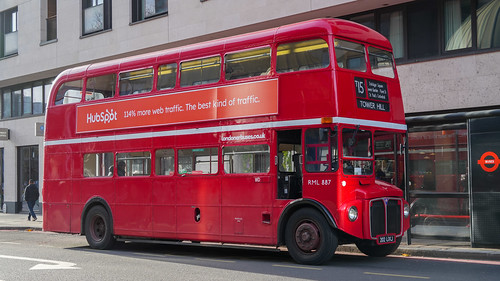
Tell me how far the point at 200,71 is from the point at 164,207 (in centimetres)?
306

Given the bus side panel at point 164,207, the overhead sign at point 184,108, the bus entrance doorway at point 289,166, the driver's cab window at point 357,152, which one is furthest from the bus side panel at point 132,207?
the driver's cab window at point 357,152

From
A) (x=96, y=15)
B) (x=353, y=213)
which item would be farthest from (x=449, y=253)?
(x=96, y=15)

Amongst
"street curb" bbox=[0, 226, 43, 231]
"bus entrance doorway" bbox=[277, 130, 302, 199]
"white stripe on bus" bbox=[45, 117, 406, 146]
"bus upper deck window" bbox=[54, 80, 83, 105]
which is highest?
"bus upper deck window" bbox=[54, 80, 83, 105]

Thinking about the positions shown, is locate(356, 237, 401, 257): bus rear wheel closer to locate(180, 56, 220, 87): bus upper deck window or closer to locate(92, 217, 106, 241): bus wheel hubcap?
locate(180, 56, 220, 87): bus upper deck window

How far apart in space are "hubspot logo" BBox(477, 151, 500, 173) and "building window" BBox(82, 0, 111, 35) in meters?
16.5

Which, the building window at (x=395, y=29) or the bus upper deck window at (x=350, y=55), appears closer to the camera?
the bus upper deck window at (x=350, y=55)

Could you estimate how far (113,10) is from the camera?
24547 mm

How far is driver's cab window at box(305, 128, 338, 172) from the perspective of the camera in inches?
429

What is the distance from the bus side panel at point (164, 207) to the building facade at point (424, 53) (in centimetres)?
453

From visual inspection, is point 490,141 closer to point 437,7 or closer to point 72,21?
point 437,7

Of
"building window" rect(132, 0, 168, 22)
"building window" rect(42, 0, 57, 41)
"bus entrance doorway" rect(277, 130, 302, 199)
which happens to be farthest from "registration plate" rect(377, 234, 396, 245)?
"building window" rect(42, 0, 57, 41)

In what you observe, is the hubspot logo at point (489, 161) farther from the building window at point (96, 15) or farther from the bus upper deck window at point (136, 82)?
the building window at point (96, 15)

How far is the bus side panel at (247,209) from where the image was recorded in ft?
38.5

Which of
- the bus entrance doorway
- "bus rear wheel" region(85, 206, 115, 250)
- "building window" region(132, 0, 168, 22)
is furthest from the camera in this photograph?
"building window" region(132, 0, 168, 22)
